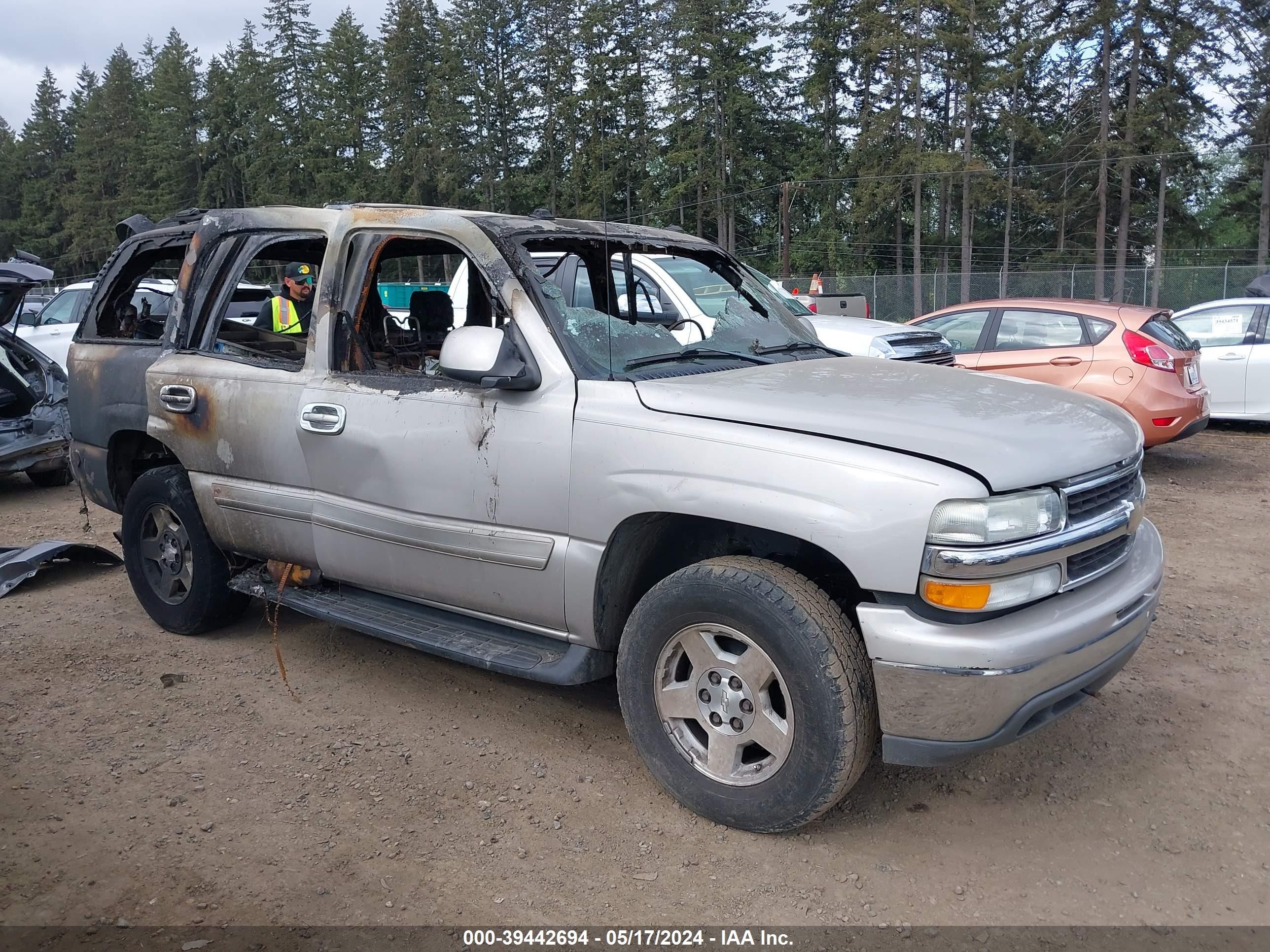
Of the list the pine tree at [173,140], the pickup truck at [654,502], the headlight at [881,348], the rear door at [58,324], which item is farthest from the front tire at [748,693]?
the pine tree at [173,140]

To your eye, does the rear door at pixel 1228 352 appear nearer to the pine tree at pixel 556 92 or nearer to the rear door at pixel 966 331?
the rear door at pixel 966 331

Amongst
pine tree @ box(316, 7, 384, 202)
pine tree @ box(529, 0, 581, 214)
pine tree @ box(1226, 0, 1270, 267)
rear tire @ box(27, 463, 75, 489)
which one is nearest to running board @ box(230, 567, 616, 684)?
pine tree @ box(529, 0, 581, 214)

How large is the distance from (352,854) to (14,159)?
91776 mm

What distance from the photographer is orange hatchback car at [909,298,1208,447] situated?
8.50 meters

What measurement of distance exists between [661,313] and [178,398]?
2.34 m

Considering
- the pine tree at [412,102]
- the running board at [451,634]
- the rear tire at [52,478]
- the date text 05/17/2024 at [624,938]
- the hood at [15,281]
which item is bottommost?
the date text 05/17/2024 at [624,938]

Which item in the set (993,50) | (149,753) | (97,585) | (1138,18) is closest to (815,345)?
(149,753)

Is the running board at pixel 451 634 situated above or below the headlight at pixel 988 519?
below

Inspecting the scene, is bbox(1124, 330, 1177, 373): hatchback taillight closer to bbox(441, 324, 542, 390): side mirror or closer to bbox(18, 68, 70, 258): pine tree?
bbox(441, 324, 542, 390): side mirror

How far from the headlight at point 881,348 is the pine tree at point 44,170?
78294 mm

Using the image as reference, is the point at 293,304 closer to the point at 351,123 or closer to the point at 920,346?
the point at 920,346

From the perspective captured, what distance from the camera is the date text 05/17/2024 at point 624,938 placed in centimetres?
276

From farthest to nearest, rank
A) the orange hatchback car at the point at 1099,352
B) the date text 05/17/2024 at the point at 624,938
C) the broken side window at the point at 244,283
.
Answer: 1. the orange hatchback car at the point at 1099,352
2. the broken side window at the point at 244,283
3. the date text 05/17/2024 at the point at 624,938

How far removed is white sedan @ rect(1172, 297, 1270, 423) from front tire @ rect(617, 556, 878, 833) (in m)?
9.35
